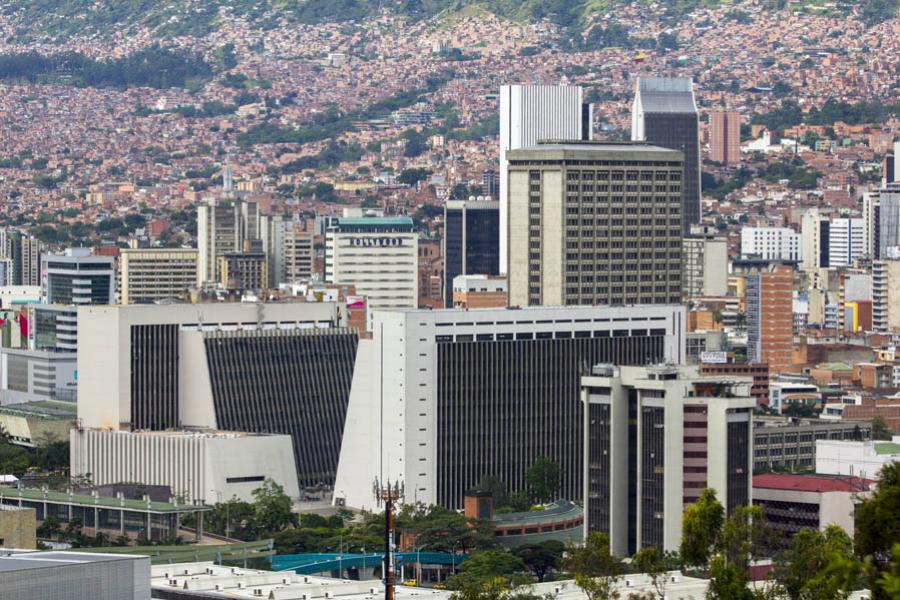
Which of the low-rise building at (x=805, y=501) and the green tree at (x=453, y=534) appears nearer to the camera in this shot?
the low-rise building at (x=805, y=501)

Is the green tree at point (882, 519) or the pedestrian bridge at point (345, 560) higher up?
the green tree at point (882, 519)

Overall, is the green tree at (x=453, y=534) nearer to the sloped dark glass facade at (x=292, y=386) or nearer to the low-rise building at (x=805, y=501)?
the low-rise building at (x=805, y=501)

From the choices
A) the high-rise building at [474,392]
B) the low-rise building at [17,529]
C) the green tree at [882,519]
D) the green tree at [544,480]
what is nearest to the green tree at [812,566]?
the green tree at [882,519]

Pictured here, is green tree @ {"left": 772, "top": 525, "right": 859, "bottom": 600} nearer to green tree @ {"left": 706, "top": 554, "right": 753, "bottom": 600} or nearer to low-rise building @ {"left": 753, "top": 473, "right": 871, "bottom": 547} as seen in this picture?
green tree @ {"left": 706, "top": 554, "right": 753, "bottom": 600}

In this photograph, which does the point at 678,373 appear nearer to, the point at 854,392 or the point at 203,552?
the point at 203,552

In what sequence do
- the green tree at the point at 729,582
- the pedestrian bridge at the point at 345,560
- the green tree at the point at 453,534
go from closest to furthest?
the green tree at the point at 729,582 < the pedestrian bridge at the point at 345,560 < the green tree at the point at 453,534

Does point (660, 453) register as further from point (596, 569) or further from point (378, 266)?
point (378, 266)

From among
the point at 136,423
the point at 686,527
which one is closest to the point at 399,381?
the point at 136,423
